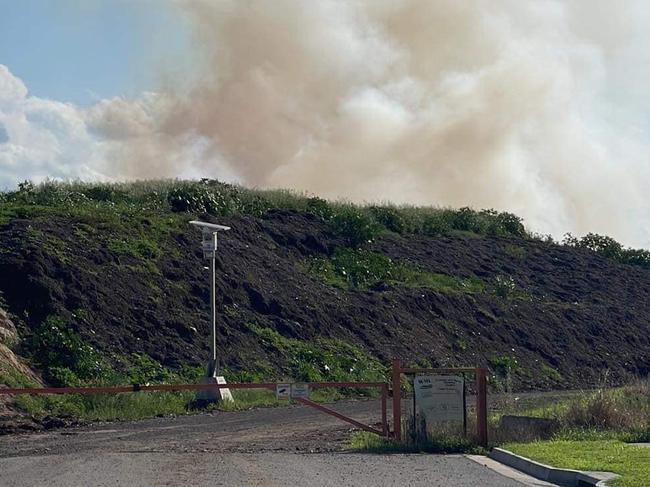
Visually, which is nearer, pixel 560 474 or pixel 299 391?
pixel 560 474

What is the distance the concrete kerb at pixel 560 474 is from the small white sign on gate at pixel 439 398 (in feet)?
9.27

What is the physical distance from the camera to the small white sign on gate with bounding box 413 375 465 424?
21.1m

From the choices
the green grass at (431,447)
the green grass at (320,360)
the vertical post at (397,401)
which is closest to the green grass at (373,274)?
the green grass at (320,360)

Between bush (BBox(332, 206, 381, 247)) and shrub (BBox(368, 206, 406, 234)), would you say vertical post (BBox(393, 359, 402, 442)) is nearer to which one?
bush (BBox(332, 206, 381, 247))

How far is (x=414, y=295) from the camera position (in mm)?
45750

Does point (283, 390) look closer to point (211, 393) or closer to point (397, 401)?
point (397, 401)

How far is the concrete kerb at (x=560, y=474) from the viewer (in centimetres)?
1510

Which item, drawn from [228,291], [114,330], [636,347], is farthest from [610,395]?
[636,347]

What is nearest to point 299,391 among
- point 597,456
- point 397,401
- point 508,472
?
point 397,401

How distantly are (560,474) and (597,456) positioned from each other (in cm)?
172

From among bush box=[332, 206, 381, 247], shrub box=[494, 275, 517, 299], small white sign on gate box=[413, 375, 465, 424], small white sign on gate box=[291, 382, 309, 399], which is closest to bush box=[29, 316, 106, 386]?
small white sign on gate box=[291, 382, 309, 399]

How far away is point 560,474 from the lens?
16.0 meters

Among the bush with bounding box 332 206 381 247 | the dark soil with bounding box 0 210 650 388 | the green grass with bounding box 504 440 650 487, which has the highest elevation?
the bush with bounding box 332 206 381 247

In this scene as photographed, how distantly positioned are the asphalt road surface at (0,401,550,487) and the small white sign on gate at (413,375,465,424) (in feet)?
5.00
